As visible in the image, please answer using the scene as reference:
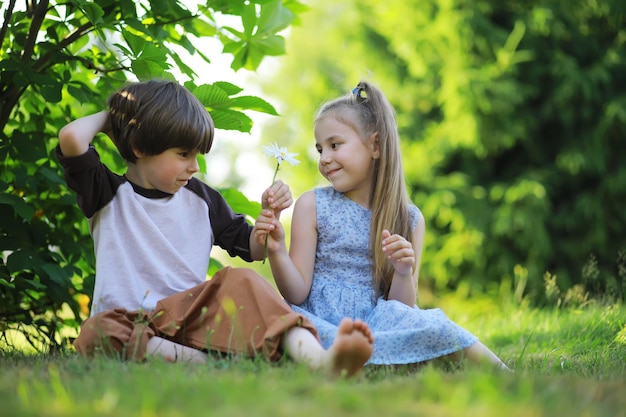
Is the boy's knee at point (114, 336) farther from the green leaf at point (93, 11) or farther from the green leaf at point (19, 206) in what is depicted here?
the green leaf at point (93, 11)

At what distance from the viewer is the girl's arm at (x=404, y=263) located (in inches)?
98.3

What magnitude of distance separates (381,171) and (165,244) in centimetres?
94

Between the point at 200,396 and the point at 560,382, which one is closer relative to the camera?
the point at 200,396

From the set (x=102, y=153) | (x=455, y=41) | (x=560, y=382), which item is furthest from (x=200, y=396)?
(x=455, y=41)

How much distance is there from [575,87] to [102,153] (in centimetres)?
608

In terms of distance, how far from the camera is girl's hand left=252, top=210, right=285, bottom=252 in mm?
2504

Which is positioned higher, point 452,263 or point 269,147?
point 269,147

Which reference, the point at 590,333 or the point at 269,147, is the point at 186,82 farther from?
the point at 590,333

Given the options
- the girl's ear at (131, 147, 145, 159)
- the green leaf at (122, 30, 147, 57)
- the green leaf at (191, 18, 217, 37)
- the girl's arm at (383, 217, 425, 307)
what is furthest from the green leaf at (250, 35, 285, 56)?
the girl's arm at (383, 217, 425, 307)

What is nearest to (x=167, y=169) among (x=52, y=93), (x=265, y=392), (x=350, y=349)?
(x=52, y=93)

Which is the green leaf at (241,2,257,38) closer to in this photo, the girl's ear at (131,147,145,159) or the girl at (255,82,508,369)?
the girl at (255,82,508,369)

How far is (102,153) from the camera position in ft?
9.87

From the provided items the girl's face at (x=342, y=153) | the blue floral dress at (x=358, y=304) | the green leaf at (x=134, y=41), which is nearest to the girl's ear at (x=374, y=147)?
the girl's face at (x=342, y=153)

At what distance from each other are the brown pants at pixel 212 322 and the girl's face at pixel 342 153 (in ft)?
2.46
